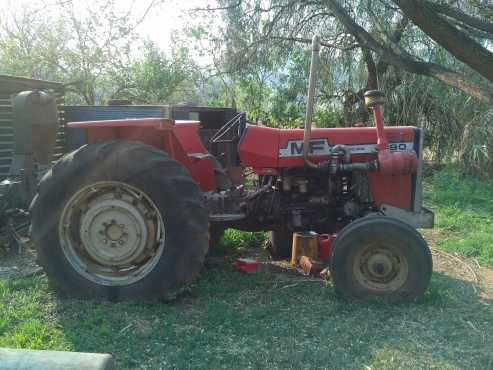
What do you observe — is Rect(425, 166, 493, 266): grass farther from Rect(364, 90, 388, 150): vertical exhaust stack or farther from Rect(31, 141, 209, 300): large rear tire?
Rect(31, 141, 209, 300): large rear tire

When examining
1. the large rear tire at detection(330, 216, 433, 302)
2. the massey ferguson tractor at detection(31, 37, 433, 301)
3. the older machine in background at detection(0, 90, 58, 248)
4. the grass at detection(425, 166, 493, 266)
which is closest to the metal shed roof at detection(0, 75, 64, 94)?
the older machine in background at detection(0, 90, 58, 248)

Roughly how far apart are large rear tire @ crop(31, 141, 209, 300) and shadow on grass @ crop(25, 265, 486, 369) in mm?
177

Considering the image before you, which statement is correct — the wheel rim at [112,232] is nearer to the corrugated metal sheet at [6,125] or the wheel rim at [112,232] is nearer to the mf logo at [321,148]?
the mf logo at [321,148]

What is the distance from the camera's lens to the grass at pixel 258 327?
2.77 metres

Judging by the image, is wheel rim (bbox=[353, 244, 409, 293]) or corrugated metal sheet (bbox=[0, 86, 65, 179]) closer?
wheel rim (bbox=[353, 244, 409, 293])

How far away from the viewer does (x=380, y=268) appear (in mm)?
3525

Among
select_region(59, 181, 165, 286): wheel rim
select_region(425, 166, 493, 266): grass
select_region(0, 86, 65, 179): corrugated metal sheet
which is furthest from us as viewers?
select_region(0, 86, 65, 179): corrugated metal sheet

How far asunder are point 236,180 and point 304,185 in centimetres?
70

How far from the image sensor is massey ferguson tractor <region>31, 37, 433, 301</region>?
3.38m

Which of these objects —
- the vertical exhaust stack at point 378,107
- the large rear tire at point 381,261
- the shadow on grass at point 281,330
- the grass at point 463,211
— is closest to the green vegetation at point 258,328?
the shadow on grass at point 281,330

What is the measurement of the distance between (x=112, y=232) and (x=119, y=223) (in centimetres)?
8

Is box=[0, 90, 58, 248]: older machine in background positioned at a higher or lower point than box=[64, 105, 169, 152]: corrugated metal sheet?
lower

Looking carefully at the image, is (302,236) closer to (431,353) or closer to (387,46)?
(431,353)

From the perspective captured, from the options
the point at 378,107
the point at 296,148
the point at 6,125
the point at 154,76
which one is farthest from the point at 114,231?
the point at 154,76
